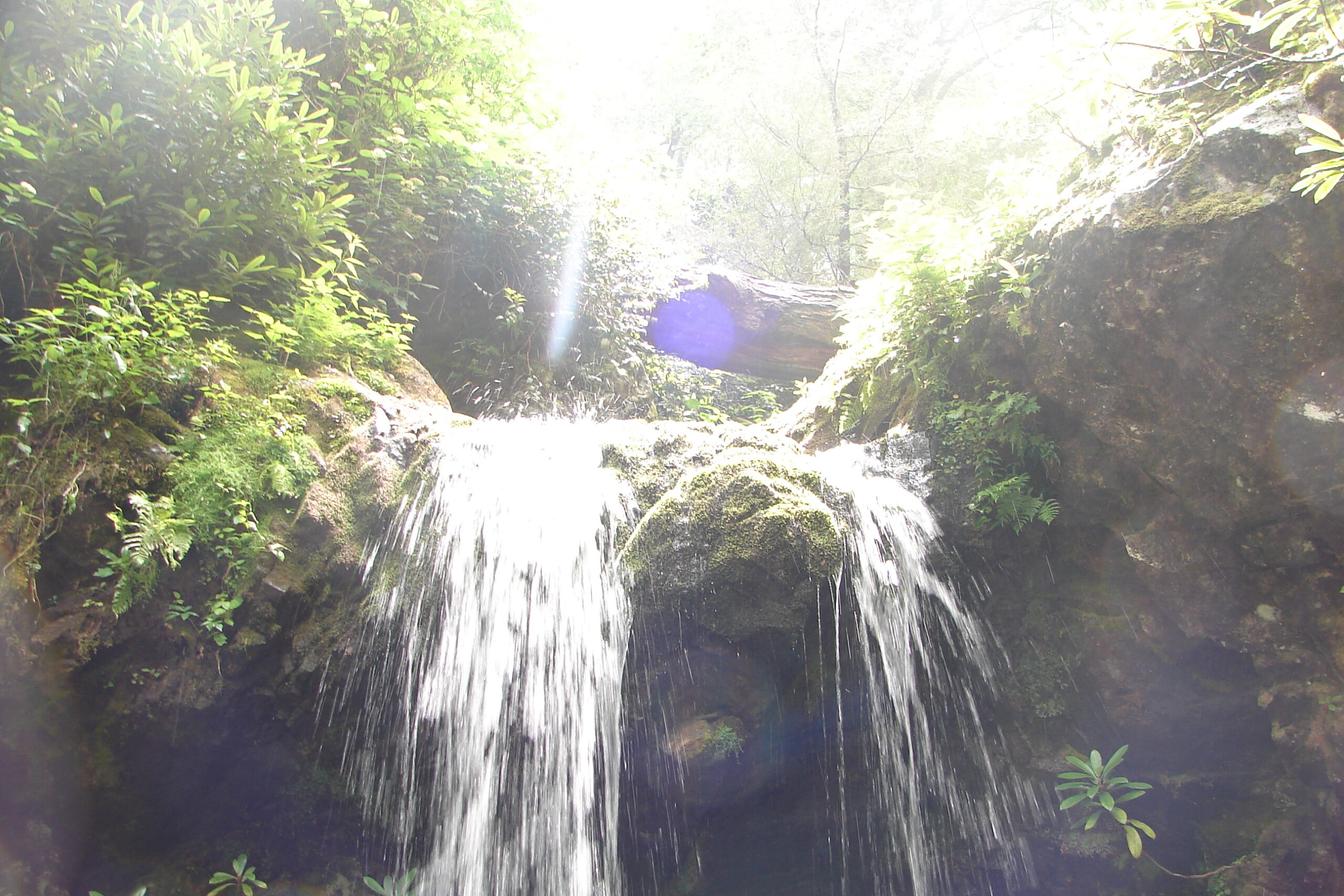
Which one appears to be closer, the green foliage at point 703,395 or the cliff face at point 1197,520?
the cliff face at point 1197,520

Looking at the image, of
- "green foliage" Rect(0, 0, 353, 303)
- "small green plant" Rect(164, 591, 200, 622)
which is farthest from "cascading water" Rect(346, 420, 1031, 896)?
"green foliage" Rect(0, 0, 353, 303)

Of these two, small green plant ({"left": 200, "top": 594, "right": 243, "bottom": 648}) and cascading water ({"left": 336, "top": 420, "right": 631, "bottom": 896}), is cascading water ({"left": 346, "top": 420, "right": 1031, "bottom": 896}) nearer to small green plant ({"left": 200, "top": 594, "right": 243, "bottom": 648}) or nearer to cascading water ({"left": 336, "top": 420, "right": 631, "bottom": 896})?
cascading water ({"left": 336, "top": 420, "right": 631, "bottom": 896})

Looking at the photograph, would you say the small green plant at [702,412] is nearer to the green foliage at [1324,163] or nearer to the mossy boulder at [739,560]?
the mossy boulder at [739,560]

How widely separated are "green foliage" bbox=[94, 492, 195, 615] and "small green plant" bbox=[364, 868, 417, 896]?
6.18 ft

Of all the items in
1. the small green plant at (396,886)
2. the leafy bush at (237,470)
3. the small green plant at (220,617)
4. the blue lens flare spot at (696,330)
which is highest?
the blue lens flare spot at (696,330)

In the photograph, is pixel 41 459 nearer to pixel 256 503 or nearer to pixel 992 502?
pixel 256 503

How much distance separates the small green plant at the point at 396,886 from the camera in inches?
134

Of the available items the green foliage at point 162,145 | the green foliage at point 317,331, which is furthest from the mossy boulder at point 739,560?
the green foliage at point 162,145

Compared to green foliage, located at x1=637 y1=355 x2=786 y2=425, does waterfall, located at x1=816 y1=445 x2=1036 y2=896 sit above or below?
below

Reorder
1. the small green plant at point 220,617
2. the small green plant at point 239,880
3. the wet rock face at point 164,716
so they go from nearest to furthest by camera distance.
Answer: the wet rock face at point 164,716 → the small green plant at point 220,617 → the small green plant at point 239,880

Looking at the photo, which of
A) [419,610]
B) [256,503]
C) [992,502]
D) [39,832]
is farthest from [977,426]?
[39,832]

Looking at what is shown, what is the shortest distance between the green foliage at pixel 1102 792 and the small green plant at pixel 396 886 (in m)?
3.56

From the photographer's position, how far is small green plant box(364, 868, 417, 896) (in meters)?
3.41

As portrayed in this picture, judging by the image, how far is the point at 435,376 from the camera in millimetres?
6723
